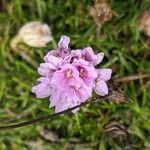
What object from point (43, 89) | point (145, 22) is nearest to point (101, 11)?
point (145, 22)

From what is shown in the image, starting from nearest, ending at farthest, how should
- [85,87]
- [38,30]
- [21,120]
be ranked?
[85,87]
[38,30]
[21,120]

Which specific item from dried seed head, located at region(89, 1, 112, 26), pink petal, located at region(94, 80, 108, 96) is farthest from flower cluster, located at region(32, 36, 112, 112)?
dried seed head, located at region(89, 1, 112, 26)

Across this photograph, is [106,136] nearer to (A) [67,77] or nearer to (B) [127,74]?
(B) [127,74]

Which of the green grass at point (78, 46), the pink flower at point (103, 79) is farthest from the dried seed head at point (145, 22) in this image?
the pink flower at point (103, 79)

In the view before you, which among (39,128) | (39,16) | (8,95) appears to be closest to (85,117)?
(39,128)

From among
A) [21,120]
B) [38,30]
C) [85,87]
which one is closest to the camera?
[85,87]

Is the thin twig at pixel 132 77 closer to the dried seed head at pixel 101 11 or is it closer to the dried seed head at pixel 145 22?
the dried seed head at pixel 145 22
